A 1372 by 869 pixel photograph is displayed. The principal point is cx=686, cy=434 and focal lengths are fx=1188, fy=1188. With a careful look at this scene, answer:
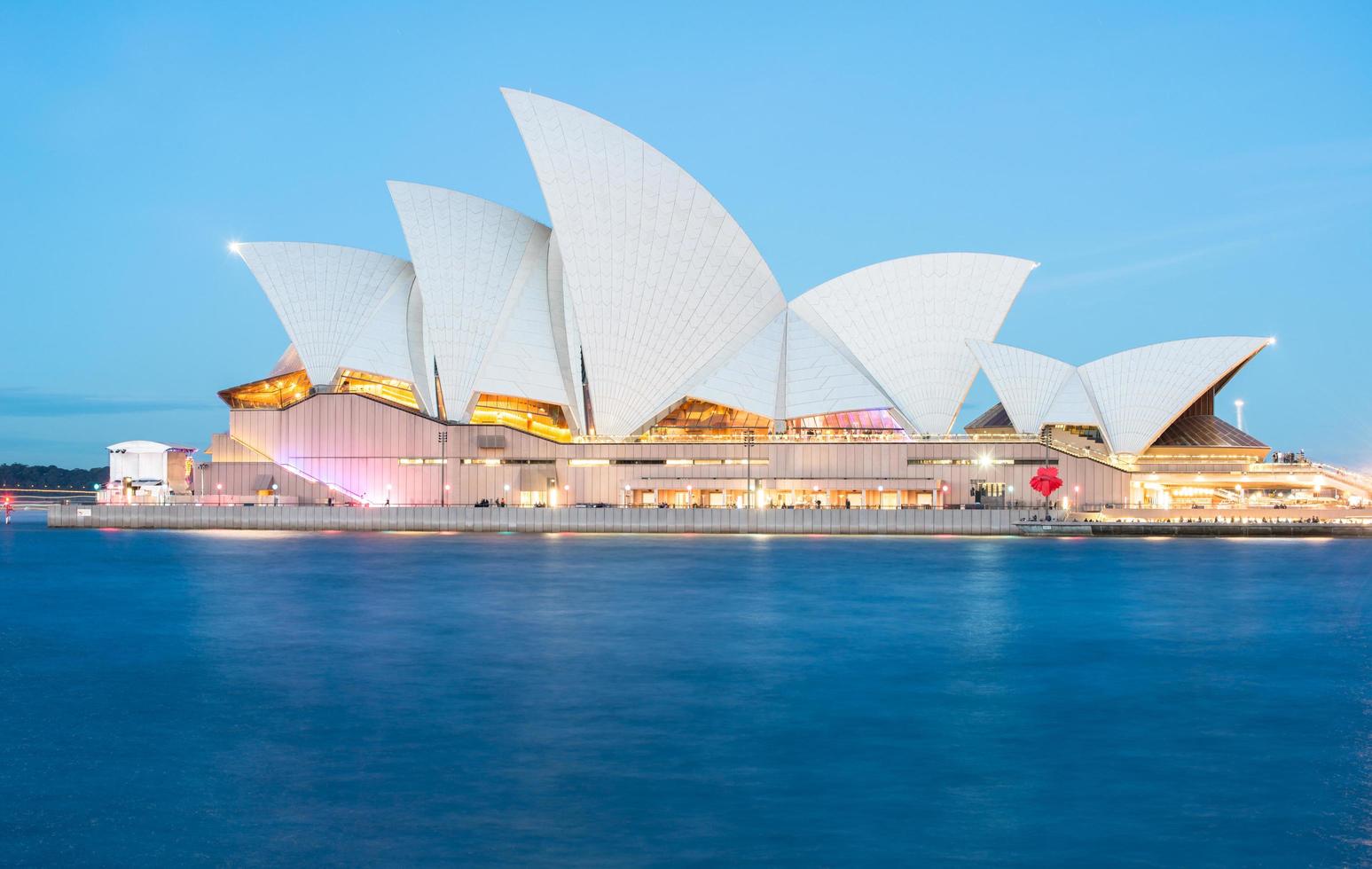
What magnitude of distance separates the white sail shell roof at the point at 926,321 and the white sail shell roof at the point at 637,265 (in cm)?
482

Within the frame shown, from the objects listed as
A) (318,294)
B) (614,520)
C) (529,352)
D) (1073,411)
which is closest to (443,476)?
(529,352)

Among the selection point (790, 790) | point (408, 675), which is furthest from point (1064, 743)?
point (408, 675)

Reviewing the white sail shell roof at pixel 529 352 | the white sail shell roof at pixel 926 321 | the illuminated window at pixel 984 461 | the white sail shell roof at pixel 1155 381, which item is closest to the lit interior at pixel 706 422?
the white sail shell roof at pixel 529 352

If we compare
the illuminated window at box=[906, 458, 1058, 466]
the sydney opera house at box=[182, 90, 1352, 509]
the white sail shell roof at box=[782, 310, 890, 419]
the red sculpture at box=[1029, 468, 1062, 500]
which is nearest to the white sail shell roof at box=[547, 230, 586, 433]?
the sydney opera house at box=[182, 90, 1352, 509]

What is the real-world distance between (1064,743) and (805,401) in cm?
4626

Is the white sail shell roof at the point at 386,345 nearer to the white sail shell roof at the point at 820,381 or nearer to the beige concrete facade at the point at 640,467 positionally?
the beige concrete facade at the point at 640,467

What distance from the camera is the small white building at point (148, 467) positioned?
7431cm

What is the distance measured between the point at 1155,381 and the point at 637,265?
28.0 metres

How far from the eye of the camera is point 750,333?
200 ft

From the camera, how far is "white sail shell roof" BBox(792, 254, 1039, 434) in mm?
60094

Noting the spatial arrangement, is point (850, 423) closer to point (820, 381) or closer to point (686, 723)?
point (820, 381)

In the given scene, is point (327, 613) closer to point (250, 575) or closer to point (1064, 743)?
point (250, 575)

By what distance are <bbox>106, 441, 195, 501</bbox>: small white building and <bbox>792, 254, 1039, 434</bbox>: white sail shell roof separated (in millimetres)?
42950

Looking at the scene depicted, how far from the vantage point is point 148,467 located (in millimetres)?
75125
